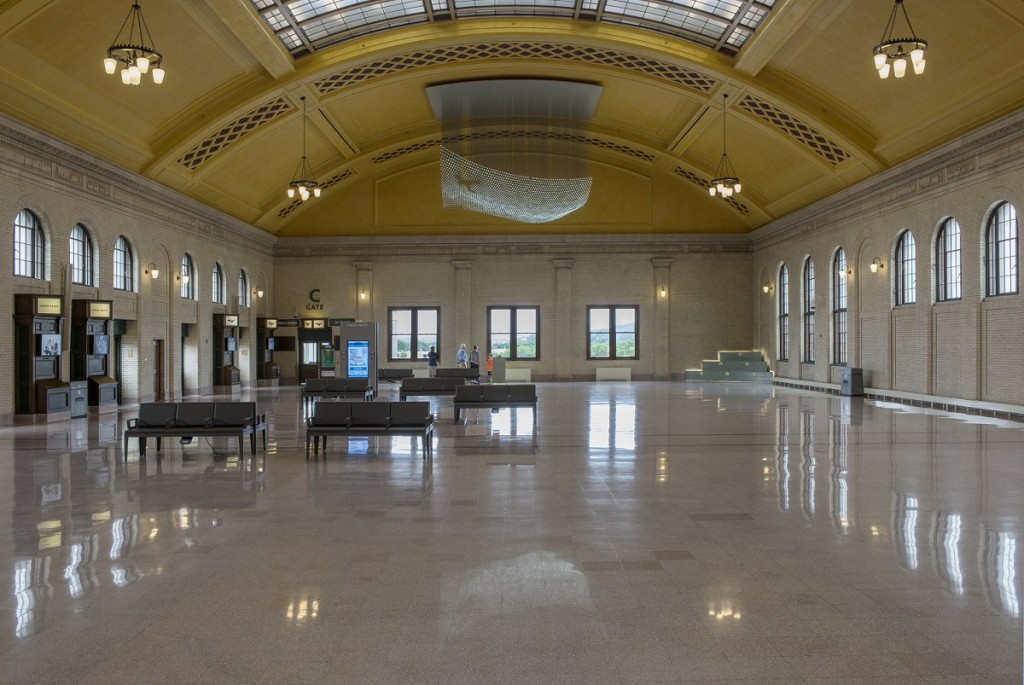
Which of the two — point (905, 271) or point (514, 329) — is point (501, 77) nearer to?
point (514, 329)

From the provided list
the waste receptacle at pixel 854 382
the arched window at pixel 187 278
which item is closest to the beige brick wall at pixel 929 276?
the waste receptacle at pixel 854 382

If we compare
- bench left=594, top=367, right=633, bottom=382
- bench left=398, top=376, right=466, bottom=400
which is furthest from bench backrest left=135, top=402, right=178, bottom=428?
bench left=594, top=367, right=633, bottom=382

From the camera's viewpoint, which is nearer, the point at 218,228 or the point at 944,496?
the point at 944,496

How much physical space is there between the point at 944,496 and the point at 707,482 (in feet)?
7.76

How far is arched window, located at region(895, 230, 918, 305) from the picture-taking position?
21.8 meters

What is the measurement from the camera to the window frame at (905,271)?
21750 millimetres

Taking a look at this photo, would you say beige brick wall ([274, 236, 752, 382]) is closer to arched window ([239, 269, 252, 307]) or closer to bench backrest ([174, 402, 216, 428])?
arched window ([239, 269, 252, 307])

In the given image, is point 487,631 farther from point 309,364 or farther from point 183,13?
point 309,364

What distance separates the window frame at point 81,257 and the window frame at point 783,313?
78.0ft

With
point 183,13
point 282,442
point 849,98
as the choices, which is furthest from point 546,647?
point 849,98

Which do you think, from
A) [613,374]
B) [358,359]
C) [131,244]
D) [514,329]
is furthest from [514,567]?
[514,329]

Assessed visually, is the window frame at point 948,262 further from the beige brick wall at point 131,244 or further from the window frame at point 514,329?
the beige brick wall at point 131,244

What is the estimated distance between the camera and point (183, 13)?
16609mm

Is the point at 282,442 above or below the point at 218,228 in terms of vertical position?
below
